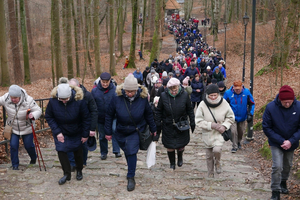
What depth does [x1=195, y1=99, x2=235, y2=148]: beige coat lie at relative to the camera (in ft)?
19.9

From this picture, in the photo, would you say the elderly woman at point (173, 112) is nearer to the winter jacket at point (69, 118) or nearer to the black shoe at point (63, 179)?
the winter jacket at point (69, 118)

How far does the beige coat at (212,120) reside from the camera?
6062mm

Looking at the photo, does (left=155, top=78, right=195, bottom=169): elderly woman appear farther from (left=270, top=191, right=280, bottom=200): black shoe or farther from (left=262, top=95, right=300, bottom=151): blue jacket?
(left=270, top=191, right=280, bottom=200): black shoe

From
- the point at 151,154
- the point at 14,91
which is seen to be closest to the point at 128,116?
the point at 151,154

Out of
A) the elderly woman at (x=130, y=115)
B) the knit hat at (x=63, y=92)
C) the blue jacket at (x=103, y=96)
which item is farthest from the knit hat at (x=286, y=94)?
the blue jacket at (x=103, y=96)

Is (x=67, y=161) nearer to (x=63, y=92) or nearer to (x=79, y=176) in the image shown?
(x=79, y=176)

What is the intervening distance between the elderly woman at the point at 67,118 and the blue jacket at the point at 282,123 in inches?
124

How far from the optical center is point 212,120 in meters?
6.09

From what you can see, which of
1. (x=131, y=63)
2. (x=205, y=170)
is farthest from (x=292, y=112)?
(x=131, y=63)

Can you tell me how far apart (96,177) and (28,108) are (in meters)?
1.95

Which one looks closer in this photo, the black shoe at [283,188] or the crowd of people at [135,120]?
the crowd of people at [135,120]

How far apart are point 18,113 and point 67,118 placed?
145 centimetres

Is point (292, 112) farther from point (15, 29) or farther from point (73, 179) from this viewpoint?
point (15, 29)

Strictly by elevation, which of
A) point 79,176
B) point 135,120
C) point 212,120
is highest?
point 135,120
